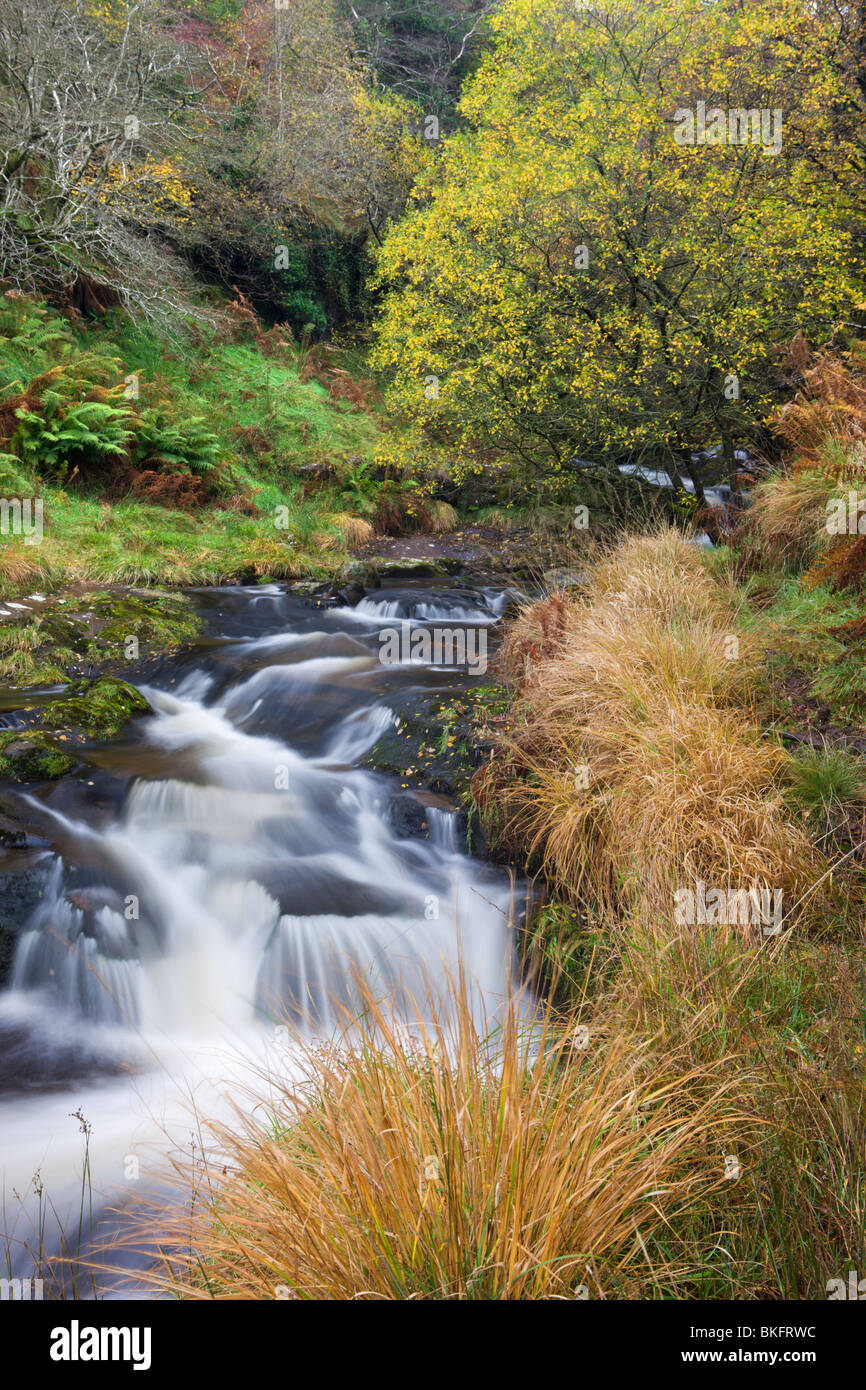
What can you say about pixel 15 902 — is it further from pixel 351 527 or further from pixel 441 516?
pixel 441 516

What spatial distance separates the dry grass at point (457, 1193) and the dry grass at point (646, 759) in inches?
59.7

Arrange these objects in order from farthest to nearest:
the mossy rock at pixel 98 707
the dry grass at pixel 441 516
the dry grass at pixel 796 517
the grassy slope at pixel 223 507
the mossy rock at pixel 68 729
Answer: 1. the dry grass at pixel 441 516
2. the grassy slope at pixel 223 507
3. the mossy rock at pixel 98 707
4. the dry grass at pixel 796 517
5. the mossy rock at pixel 68 729

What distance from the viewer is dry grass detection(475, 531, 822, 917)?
4.02 metres

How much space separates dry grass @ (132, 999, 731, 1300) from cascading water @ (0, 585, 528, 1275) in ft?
1.76

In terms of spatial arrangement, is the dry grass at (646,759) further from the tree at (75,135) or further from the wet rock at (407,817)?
Answer: the tree at (75,135)

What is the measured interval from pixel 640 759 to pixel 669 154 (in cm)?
845

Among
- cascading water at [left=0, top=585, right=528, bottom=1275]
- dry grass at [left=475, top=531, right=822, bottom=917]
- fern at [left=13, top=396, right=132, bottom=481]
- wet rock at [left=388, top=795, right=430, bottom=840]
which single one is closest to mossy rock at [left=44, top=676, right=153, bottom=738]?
cascading water at [left=0, top=585, right=528, bottom=1275]

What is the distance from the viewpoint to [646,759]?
4.62 meters

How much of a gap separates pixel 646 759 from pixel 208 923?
2.94 meters

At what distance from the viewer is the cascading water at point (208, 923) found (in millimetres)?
3721

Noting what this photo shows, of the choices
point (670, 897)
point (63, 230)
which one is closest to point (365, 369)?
point (63, 230)

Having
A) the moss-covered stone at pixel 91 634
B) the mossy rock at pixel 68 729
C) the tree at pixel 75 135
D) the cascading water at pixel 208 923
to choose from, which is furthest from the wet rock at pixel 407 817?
the tree at pixel 75 135
